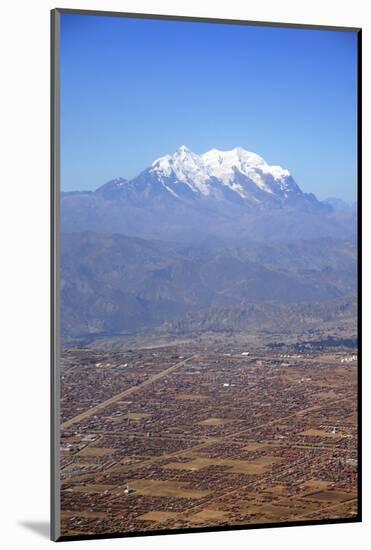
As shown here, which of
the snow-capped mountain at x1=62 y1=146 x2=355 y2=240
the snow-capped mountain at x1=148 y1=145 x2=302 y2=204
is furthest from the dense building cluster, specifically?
the snow-capped mountain at x1=148 y1=145 x2=302 y2=204

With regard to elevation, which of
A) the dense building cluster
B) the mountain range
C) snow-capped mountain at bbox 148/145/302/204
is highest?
snow-capped mountain at bbox 148/145/302/204

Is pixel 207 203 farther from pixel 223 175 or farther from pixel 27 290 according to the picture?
pixel 27 290

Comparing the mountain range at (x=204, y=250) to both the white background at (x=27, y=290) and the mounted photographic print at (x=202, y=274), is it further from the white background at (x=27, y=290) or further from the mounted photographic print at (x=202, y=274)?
the white background at (x=27, y=290)

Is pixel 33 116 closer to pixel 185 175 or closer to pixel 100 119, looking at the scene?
pixel 100 119

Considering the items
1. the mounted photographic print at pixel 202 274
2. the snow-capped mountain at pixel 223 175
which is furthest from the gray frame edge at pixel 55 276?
the snow-capped mountain at pixel 223 175

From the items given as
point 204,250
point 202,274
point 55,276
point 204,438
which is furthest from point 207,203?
point 204,438

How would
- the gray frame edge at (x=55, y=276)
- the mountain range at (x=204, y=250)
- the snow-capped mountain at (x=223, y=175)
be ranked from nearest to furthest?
1. the gray frame edge at (x=55, y=276)
2. the mountain range at (x=204, y=250)
3. the snow-capped mountain at (x=223, y=175)

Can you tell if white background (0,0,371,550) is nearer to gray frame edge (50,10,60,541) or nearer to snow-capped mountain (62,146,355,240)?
gray frame edge (50,10,60,541)
